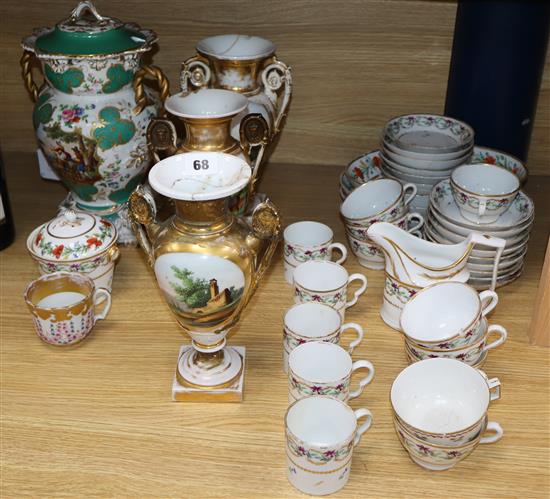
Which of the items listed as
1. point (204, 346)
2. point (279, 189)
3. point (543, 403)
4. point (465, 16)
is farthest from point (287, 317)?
point (465, 16)

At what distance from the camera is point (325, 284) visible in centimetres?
109

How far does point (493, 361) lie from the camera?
1.02 metres

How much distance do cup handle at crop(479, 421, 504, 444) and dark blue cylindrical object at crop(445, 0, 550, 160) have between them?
0.61 metres

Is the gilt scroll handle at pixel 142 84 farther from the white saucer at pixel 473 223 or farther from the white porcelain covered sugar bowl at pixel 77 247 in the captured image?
the white saucer at pixel 473 223

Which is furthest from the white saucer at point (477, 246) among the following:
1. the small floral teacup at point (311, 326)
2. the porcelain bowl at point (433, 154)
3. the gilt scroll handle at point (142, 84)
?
the gilt scroll handle at point (142, 84)

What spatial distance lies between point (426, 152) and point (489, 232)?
179 mm

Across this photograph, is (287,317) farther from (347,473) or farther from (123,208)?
(123,208)

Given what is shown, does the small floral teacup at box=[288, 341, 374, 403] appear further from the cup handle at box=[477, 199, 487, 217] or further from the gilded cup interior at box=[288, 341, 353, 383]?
the cup handle at box=[477, 199, 487, 217]

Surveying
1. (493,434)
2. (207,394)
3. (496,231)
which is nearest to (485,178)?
(496,231)

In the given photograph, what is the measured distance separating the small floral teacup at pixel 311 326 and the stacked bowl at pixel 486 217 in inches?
9.0

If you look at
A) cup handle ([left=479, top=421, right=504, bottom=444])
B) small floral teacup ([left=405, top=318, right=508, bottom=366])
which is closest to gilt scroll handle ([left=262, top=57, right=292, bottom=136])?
small floral teacup ([left=405, top=318, right=508, bottom=366])

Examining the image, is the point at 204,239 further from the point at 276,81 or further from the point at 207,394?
the point at 276,81

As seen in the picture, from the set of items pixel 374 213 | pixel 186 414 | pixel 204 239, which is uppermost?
pixel 204 239

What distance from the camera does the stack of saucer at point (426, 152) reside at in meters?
1.21
